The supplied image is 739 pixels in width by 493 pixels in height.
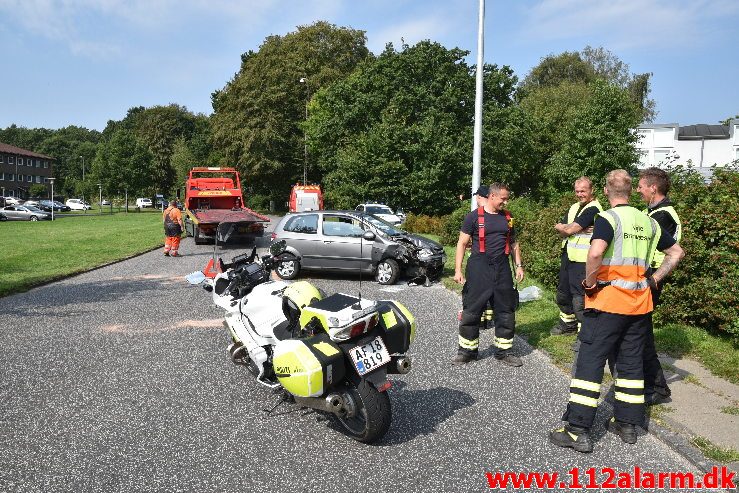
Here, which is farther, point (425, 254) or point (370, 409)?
point (425, 254)

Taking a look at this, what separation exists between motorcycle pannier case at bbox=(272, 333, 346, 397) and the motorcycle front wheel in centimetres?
16

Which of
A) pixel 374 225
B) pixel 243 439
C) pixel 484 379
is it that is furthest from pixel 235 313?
pixel 374 225

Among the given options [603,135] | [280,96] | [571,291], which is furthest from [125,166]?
[571,291]

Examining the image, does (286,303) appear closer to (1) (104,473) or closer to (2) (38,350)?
(1) (104,473)

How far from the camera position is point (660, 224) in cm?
493

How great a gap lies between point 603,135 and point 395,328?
31.3m

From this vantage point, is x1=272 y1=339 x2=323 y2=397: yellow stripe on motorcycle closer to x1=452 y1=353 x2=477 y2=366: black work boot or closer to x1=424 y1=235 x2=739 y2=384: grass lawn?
x1=452 y1=353 x2=477 y2=366: black work boot

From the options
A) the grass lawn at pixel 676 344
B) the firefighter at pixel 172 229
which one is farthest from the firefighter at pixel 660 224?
the firefighter at pixel 172 229

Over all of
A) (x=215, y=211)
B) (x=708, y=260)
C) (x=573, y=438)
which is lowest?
(x=573, y=438)

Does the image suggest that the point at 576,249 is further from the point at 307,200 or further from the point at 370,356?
the point at 307,200

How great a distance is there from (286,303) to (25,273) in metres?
10.6

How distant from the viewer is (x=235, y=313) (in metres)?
5.38

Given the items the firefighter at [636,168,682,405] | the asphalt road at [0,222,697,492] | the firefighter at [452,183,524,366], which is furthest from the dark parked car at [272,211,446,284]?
A: the firefighter at [636,168,682,405]

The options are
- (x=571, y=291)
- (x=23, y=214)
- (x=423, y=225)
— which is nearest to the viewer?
(x=571, y=291)
